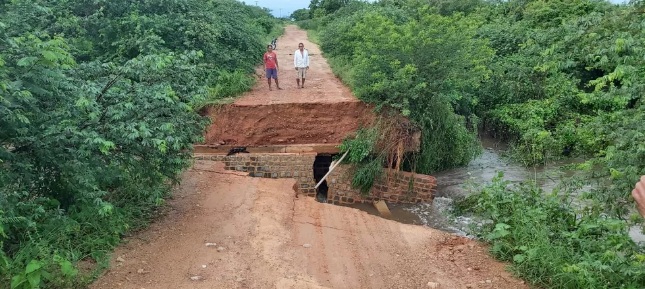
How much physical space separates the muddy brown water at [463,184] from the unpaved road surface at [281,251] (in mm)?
1616

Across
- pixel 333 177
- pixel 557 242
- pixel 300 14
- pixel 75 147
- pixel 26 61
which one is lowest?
pixel 333 177

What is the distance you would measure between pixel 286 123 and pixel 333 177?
6.19 ft

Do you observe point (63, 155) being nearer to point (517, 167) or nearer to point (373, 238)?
point (373, 238)

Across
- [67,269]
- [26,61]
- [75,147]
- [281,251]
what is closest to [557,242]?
[281,251]

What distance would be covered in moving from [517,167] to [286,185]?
6.65 meters

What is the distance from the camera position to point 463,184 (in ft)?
42.5

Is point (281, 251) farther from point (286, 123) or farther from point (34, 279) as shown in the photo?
point (286, 123)

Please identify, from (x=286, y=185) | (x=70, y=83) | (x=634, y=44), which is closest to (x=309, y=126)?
(x=286, y=185)

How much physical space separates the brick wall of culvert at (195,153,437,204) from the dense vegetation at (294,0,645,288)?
0.52 metres

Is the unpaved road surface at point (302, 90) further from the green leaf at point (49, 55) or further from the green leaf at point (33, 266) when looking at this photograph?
the green leaf at point (33, 266)

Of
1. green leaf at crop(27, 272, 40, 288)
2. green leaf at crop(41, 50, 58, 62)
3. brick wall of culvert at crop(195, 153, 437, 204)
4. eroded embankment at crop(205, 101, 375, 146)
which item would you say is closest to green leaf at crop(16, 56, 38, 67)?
green leaf at crop(41, 50, 58, 62)

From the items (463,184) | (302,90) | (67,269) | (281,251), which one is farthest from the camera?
(302,90)

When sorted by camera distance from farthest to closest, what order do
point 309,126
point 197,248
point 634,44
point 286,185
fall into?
point 309,126 < point 286,185 < point 197,248 < point 634,44

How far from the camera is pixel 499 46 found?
67.9 feet
